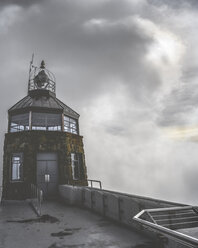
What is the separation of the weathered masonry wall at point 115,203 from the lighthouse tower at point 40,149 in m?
3.24

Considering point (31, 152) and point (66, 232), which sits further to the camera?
point (31, 152)

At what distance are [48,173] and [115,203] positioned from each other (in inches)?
397

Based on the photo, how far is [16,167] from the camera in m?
17.7

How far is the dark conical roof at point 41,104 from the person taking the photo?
63.3 ft

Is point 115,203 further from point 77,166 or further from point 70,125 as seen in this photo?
point 70,125

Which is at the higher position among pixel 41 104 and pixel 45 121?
pixel 41 104

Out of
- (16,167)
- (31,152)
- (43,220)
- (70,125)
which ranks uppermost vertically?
(70,125)

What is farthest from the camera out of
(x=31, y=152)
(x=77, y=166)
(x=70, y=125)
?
(x=70, y=125)

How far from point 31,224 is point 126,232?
4.41 m

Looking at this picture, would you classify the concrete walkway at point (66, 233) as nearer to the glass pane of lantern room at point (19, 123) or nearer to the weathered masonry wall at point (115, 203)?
the weathered masonry wall at point (115, 203)

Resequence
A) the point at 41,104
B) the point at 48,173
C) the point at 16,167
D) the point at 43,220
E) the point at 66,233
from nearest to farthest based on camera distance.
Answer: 1. the point at 66,233
2. the point at 43,220
3. the point at 48,173
4. the point at 16,167
5. the point at 41,104

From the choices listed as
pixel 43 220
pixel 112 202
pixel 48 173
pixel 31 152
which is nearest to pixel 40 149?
pixel 31 152

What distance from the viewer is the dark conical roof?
19297 millimetres

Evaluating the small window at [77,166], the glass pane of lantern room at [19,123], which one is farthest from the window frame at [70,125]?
the glass pane of lantern room at [19,123]
